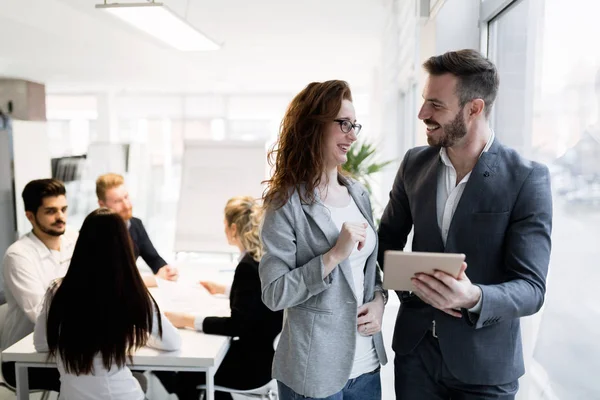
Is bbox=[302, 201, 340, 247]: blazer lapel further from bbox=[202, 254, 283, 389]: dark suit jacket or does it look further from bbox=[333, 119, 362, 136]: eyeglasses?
bbox=[202, 254, 283, 389]: dark suit jacket

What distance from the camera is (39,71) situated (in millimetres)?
8734

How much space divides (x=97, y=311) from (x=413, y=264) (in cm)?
125

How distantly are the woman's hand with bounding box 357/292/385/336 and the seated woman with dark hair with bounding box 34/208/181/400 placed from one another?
906 mm

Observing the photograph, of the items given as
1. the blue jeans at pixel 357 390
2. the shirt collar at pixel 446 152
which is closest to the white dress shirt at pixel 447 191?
the shirt collar at pixel 446 152

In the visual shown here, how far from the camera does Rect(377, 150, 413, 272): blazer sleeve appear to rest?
1731mm

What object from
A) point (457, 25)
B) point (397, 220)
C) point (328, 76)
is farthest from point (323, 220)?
point (328, 76)

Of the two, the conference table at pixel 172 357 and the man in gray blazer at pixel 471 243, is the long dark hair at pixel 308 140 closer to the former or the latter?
the man in gray blazer at pixel 471 243

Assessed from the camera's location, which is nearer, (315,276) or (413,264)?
(413,264)

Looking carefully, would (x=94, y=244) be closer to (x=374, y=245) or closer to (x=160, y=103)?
(x=374, y=245)

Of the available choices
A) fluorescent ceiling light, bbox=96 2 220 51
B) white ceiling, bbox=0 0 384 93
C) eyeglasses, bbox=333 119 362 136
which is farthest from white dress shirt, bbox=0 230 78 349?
white ceiling, bbox=0 0 384 93

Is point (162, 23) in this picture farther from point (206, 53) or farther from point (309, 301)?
point (206, 53)

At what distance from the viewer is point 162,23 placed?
3.55 m

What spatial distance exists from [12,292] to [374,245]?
207cm

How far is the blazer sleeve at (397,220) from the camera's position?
173 centimetres
